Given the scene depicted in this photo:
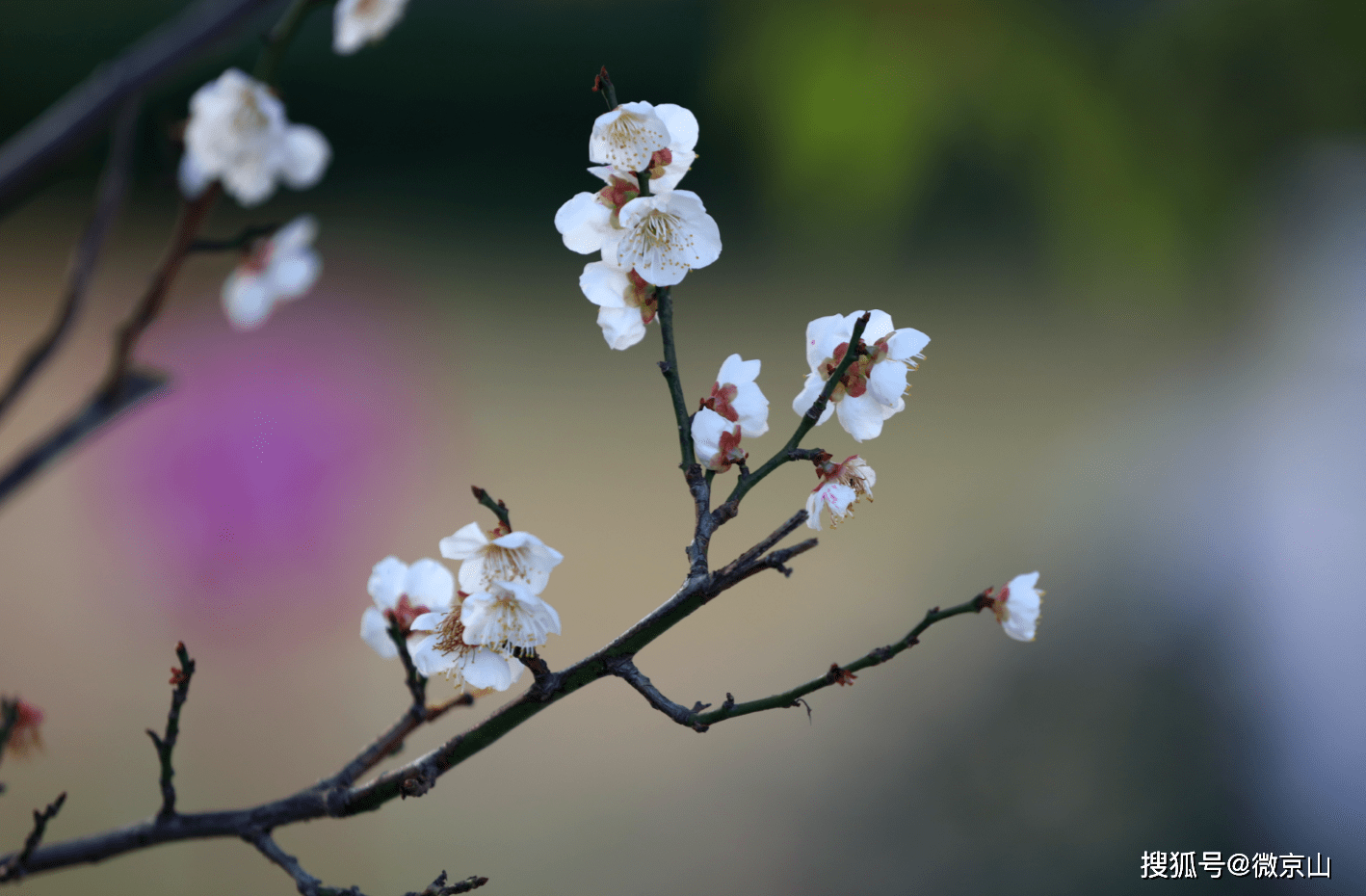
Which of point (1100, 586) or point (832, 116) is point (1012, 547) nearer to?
point (1100, 586)

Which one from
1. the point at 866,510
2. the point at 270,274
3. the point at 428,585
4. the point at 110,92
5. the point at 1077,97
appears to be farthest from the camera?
the point at 866,510

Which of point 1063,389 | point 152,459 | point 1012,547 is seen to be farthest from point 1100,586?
point 152,459

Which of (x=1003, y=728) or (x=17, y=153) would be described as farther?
(x=1003, y=728)

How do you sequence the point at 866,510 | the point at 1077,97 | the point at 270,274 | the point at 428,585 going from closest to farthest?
the point at 428,585 < the point at 270,274 < the point at 1077,97 < the point at 866,510

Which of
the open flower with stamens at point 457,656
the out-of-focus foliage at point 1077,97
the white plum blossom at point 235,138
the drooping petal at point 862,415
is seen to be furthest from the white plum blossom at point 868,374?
the out-of-focus foliage at point 1077,97

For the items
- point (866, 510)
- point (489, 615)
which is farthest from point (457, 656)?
point (866, 510)

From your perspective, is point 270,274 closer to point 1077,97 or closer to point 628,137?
point 628,137

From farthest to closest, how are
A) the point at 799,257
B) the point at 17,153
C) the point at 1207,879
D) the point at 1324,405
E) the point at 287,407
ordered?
the point at 799,257, the point at 287,407, the point at 1324,405, the point at 1207,879, the point at 17,153
